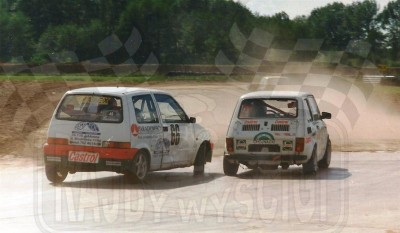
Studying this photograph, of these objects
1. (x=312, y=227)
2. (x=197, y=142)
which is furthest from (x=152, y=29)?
(x=312, y=227)

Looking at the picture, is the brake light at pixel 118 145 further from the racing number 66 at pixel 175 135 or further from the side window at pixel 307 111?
the side window at pixel 307 111

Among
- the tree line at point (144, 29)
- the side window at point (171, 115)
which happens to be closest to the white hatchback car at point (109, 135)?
the side window at point (171, 115)

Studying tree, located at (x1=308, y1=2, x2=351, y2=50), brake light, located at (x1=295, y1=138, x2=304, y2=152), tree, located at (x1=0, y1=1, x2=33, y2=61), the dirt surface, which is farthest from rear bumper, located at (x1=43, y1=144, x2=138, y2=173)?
tree, located at (x1=308, y1=2, x2=351, y2=50)

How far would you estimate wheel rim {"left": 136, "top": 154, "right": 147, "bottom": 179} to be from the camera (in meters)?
15.2

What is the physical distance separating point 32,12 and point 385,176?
8809 centimetres

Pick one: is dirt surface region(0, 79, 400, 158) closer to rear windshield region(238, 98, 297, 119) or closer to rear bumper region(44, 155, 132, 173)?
rear bumper region(44, 155, 132, 173)

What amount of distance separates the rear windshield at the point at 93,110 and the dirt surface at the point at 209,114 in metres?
5.83

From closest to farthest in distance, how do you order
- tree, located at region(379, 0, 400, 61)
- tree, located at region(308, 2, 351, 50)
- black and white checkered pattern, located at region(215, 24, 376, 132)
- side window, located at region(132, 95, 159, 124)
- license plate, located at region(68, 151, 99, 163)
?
1. license plate, located at region(68, 151, 99, 163)
2. side window, located at region(132, 95, 159, 124)
3. black and white checkered pattern, located at region(215, 24, 376, 132)
4. tree, located at region(308, 2, 351, 50)
5. tree, located at region(379, 0, 400, 61)

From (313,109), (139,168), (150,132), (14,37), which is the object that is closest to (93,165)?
(139,168)

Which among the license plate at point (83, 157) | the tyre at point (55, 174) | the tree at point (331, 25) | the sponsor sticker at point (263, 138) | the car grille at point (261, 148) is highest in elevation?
the tree at point (331, 25)

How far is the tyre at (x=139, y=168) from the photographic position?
15.1 m

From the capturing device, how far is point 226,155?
17.3 m

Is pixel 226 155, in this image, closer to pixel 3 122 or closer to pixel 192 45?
pixel 3 122

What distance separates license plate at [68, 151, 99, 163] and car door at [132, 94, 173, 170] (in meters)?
0.71
